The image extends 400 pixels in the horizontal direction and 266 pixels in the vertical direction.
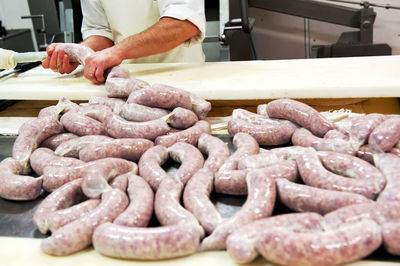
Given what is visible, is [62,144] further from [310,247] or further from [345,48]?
[345,48]

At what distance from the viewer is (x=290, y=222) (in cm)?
137

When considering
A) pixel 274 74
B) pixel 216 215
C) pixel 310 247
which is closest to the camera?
pixel 310 247

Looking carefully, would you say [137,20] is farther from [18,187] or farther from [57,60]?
[18,187]

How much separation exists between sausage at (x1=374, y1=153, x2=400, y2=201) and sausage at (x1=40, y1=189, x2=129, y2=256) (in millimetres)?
1023

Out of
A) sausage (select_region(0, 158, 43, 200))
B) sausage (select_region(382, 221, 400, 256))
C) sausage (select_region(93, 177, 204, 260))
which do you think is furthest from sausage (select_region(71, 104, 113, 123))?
sausage (select_region(382, 221, 400, 256))

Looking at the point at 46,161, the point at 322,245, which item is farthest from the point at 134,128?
the point at 322,245

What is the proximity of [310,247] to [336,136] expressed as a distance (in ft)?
2.78

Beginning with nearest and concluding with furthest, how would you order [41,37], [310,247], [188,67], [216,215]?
1. [310,247]
2. [216,215]
3. [188,67]
4. [41,37]

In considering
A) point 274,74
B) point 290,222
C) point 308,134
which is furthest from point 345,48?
point 290,222

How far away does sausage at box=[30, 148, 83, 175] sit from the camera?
1.92 meters

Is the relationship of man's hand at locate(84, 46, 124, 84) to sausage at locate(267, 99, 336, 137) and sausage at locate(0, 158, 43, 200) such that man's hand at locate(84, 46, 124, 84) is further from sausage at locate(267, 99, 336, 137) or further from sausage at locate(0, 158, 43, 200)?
sausage at locate(267, 99, 336, 137)

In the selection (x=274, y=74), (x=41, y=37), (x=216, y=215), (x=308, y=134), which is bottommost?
(x=216, y=215)

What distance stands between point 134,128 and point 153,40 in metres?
1.28

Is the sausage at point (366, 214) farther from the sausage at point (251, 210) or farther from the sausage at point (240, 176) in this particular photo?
the sausage at point (240, 176)
